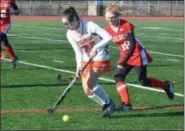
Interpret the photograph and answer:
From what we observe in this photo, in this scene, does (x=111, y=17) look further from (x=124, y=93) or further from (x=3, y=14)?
(x=3, y=14)

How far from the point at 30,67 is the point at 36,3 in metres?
→ 50.5

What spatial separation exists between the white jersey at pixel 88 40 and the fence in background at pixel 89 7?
Answer: 4920 centimetres

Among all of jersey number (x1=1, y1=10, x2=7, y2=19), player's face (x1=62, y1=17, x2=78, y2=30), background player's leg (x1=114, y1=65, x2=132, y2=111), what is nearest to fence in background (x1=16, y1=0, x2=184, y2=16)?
jersey number (x1=1, y1=10, x2=7, y2=19)

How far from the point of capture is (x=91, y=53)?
29.3 ft

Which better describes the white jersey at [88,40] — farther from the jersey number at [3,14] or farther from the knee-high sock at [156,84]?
the jersey number at [3,14]

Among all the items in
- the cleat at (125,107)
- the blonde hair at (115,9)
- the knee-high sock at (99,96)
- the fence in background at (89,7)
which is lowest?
the fence in background at (89,7)

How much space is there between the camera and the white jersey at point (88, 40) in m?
8.88

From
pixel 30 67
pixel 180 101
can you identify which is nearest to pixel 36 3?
pixel 30 67

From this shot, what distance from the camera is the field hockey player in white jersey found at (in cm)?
889

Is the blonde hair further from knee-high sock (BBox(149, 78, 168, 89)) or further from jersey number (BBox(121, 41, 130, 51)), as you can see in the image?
knee-high sock (BBox(149, 78, 168, 89))

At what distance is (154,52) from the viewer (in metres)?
20.2

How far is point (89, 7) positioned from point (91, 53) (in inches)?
2072

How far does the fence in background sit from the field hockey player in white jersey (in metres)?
49.2

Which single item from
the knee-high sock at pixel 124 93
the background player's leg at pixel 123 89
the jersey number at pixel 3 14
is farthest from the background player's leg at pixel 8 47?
the knee-high sock at pixel 124 93
